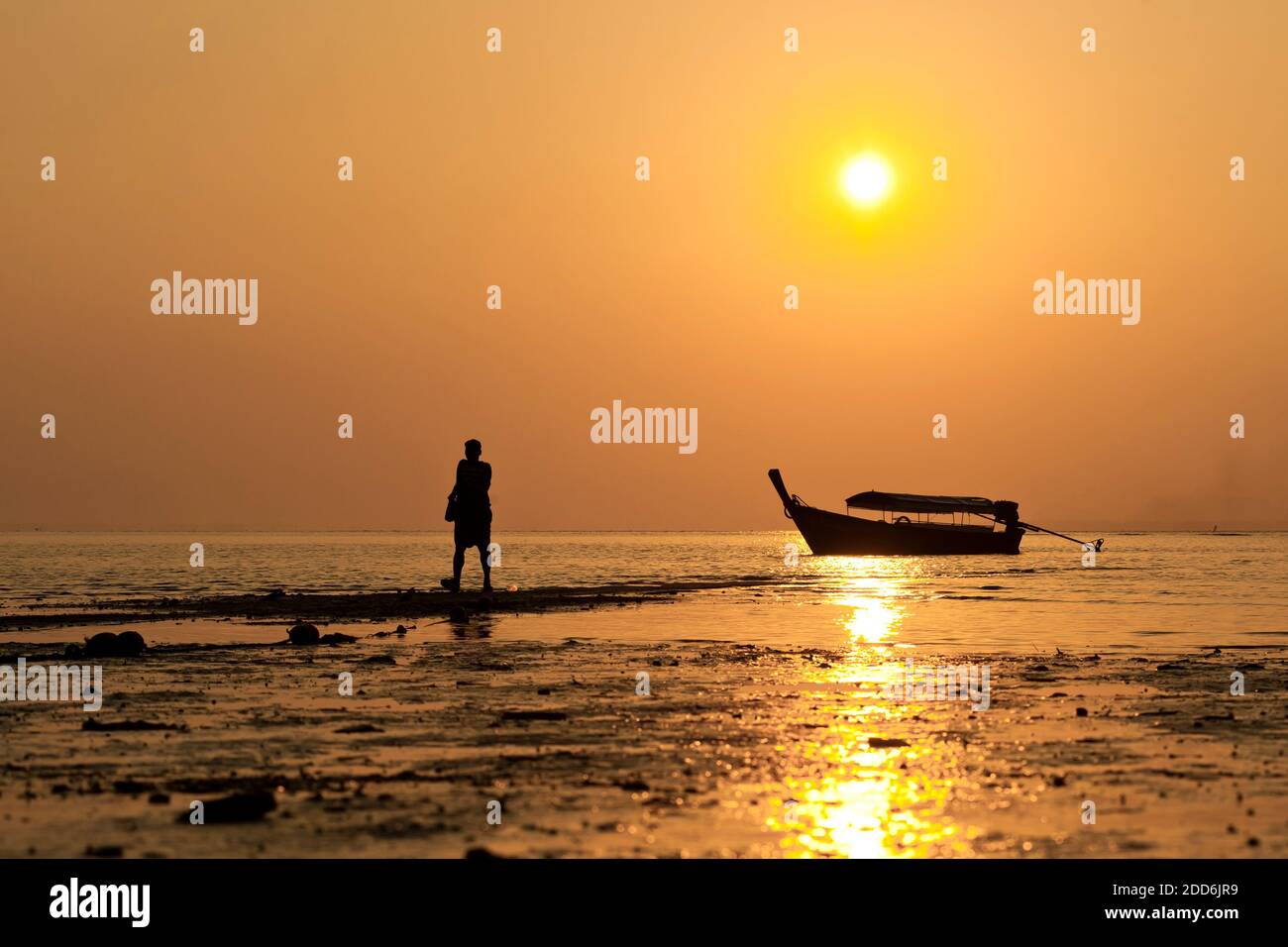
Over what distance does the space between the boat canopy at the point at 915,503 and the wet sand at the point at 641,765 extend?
221 feet

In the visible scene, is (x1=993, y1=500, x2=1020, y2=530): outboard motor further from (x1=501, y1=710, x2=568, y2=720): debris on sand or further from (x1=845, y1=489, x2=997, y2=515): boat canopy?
(x1=501, y1=710, x2=568, y2=720): debris on sand

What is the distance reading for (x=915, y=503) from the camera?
8400 centimetres

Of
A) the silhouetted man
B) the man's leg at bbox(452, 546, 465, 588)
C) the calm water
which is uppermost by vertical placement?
the silhouetted man

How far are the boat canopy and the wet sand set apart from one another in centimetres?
6747

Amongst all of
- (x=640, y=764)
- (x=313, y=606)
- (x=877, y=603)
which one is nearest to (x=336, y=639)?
(x=313, y=606)

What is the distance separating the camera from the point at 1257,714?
13.0 metres

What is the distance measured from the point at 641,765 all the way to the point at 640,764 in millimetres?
40

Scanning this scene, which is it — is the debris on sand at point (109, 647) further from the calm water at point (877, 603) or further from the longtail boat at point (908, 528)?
the longtail boat at point (908, 528)

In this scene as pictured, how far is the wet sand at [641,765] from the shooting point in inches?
308

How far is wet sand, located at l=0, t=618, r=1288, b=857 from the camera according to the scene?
7.81 metres

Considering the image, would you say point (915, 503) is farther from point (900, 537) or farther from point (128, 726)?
point (128, 726)

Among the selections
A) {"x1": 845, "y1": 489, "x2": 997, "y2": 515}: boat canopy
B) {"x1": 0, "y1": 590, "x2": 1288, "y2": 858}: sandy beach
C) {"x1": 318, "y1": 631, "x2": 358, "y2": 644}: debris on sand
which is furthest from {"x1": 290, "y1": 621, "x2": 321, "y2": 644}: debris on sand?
{"x1": 845, "y1": 489, "x2": 997, "y2": 515}: boat canopy
